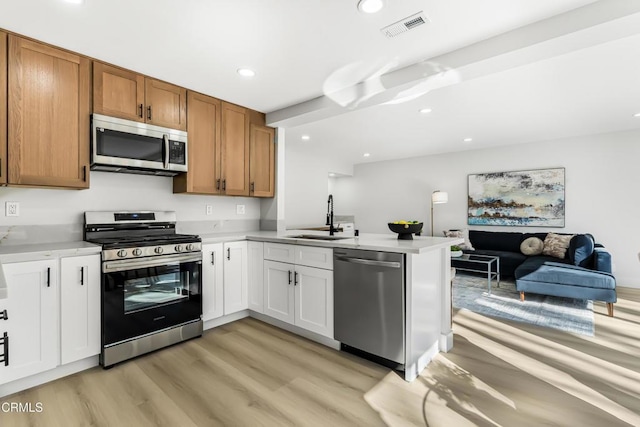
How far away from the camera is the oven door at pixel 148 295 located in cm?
231

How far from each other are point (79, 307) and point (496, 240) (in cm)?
602

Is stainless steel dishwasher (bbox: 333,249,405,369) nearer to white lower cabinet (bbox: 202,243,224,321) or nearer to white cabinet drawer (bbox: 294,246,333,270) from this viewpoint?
white cabinet drawer (bbox: 294,246,333,270)

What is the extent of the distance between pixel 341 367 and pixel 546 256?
429cm

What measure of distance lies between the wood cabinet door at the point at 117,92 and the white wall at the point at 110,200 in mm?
598

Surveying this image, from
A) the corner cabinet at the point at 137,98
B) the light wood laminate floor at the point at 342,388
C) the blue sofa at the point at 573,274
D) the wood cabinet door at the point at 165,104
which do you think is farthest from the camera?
the blue sofa at the point at 573,274

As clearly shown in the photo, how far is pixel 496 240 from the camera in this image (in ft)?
18.5

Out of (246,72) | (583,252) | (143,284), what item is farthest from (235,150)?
(583,252)

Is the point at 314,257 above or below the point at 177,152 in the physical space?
below

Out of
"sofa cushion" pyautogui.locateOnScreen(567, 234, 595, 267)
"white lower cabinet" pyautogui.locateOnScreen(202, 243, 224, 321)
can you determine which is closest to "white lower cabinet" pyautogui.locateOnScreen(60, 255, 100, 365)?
"white lower cabinet" pyautogui.locateOnScreen(202, 243, 224, 321)

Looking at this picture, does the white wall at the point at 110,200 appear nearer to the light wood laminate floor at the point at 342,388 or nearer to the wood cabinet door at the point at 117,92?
the wood cabinet door at the point at 117,92

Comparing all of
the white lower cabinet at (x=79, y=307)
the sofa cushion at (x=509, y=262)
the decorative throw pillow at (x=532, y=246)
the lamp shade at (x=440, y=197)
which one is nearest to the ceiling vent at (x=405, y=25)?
the white lower cabinet at (x=79, y=307)

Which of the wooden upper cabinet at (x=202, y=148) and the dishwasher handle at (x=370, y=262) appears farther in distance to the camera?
the wooden upper cabinet at (x=202, y=148)

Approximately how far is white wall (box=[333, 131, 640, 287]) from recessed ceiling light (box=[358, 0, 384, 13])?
5.04 meters

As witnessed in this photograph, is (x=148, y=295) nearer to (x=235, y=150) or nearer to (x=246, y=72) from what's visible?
(x=235, y=150)
